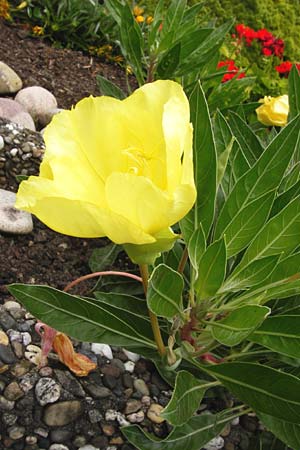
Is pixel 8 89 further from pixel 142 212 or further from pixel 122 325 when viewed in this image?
pixel 142 212

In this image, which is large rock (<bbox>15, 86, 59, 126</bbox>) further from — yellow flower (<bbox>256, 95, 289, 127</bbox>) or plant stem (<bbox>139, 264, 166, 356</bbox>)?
plant stem (<bbox>139, 264, 166, 356</bbox>)

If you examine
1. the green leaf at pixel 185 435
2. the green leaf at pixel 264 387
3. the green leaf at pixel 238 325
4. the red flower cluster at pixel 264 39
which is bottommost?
the red flower cluster at pixel 264 39

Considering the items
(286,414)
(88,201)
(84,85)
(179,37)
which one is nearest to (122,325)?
(286,414)

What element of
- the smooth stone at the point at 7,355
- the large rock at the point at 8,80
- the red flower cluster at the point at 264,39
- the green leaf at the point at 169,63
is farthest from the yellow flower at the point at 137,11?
the smooth stone at the point at 7,355

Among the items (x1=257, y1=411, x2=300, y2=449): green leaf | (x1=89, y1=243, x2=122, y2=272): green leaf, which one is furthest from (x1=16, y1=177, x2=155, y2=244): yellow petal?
(x1=89, y1=243, x2=122, y2=272): green leaf

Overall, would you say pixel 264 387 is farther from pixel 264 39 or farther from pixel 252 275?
pixel 264 39

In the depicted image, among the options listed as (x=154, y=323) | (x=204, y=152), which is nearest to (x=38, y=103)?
(x=204, y=152)

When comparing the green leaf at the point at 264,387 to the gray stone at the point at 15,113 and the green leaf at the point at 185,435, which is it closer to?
the green leaf at the point at 185,435
